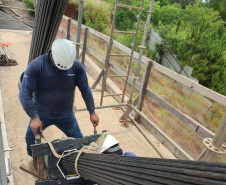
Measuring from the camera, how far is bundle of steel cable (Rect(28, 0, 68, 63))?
331 cm

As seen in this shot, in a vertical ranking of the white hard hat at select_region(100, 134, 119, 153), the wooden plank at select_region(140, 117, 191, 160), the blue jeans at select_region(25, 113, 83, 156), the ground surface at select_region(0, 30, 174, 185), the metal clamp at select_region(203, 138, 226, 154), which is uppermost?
the metal clamp at select_region(203, 138, 226, 154)

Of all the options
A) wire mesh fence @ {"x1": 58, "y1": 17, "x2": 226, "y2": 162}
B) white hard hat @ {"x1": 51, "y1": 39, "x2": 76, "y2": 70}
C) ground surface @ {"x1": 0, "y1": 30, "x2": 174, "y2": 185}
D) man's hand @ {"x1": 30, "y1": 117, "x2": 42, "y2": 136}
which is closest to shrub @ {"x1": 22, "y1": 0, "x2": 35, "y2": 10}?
ground surface @ {"x1": 0, "y1": 30, "x2": 174, "y2": 185}

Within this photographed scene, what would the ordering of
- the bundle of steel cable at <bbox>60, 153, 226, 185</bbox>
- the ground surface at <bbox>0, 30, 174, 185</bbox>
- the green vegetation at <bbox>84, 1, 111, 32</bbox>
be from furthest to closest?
the green vegetation at <bbox>84, 1, 111, 32</bbox>, the ground surface at <bbox>0, 30, 174, 185</bbox>, the bundle of steel cable at <bbox>60, 153, 226, 185</bbox>

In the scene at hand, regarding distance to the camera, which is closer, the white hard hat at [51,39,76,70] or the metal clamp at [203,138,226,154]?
the metal clamp at [203,138,226,154]

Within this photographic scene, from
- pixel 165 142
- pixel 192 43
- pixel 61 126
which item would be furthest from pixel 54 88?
pixel 192 43

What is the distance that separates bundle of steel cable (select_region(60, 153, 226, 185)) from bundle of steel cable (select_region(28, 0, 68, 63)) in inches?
99.1

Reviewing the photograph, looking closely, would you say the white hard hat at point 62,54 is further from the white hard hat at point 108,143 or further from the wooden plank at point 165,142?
the wooden plank at point 165,142

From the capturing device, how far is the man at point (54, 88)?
2602mm

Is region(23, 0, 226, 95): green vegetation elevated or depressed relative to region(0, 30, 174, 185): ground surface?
elevated

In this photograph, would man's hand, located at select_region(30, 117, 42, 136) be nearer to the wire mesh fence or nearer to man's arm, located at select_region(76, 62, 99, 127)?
man's arm, located at select_region(76, 62, 99, 127)

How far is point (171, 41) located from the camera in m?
19.1

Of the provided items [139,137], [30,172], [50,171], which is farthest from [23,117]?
[50,171]

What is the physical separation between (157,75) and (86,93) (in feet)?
7.51

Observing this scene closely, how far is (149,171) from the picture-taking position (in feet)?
3.65
